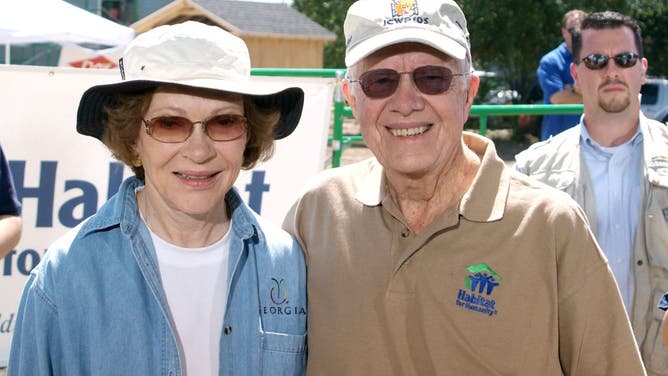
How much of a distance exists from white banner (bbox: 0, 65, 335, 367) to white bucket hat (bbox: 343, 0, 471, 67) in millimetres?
2359

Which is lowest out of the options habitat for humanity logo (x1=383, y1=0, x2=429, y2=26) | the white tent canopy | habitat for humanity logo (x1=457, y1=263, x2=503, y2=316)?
habitat for humanity logo (x1=457, y1=263, x2=503, y2=316)

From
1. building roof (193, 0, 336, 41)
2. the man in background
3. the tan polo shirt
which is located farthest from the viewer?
building roof (193, 0, 336, 41)

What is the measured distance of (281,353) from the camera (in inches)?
97.8

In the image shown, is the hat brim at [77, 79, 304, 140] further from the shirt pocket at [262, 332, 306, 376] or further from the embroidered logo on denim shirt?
the shirt pocket at [262, 332, 306, 376]

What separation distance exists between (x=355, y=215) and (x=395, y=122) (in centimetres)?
33

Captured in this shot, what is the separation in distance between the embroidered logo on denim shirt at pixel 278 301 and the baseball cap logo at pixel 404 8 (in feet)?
2.98

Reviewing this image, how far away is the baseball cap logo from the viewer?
8.32ft

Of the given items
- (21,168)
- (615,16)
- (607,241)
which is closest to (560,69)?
(615,16)

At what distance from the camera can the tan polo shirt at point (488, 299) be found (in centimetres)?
237

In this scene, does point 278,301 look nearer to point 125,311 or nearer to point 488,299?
point 125,311

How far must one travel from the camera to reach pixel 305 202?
2.82m

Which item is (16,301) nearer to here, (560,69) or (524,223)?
(524,223)

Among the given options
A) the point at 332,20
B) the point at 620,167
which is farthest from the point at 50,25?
the point at 332,20

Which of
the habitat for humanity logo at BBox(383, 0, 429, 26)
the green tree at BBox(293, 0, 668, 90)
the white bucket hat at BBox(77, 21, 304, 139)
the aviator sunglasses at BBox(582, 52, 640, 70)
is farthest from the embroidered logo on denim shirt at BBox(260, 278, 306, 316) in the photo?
the green tree at BBox(293, 0, 668, 90)
